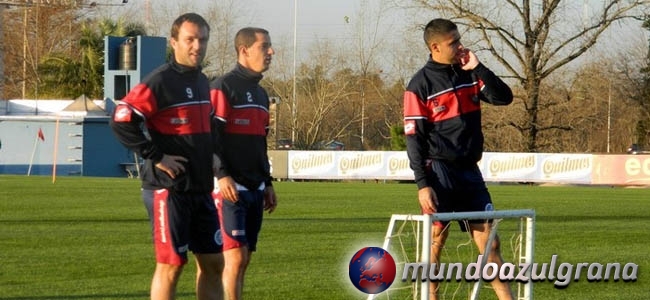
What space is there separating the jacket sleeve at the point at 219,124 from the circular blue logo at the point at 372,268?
1436mm

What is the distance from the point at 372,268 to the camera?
7254 millimetres

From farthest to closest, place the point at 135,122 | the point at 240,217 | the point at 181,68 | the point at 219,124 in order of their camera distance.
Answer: the point at 240,217
the point at 219,124
the point at 181,68
the point at 135,122

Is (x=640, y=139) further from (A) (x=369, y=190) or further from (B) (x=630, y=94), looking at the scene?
(A) (x=369, y=190)

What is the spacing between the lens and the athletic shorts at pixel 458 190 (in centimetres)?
867

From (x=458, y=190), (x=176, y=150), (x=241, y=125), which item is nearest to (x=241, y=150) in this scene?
(x=241, y=125)

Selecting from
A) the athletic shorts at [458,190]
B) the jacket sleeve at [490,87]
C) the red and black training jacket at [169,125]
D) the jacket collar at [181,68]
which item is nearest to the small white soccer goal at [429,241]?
the athletic shorts at [458,190]

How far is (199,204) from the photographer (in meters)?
7.49

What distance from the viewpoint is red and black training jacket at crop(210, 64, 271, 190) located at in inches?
332

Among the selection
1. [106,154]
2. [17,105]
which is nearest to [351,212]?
[106,154]

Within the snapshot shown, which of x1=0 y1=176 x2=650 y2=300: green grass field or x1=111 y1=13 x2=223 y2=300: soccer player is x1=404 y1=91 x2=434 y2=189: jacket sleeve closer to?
x1=111 y1=13 x2=223 y2=300: soccer player

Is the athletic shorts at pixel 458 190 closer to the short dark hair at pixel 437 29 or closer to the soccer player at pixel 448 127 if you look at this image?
the soccer player at pixel 448 127

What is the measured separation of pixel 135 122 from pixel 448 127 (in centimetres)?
244

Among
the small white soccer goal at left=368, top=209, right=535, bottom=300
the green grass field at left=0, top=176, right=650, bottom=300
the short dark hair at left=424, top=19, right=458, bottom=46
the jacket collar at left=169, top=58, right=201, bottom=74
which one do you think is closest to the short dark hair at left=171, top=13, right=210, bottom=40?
the jacket collar at left=169, top=58, right=201, bottom=74

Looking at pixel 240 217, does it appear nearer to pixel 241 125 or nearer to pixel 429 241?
pixel 241 125
